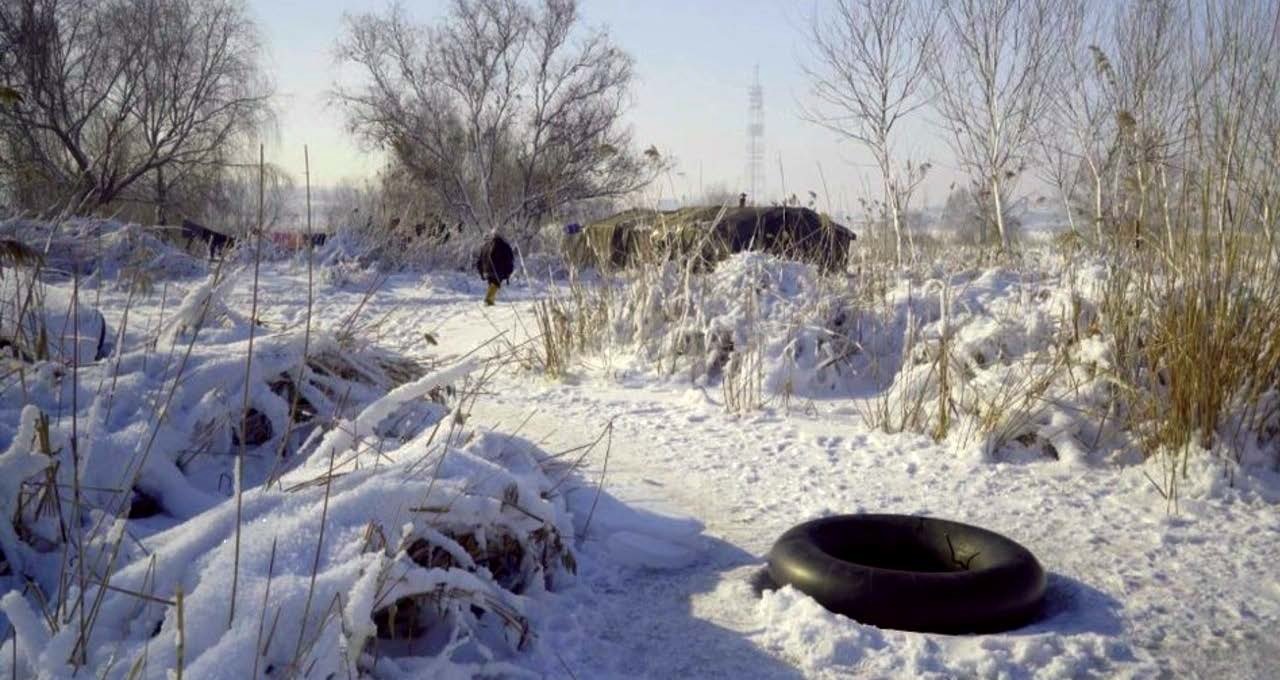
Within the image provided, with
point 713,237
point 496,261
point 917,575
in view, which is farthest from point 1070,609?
point 496,261

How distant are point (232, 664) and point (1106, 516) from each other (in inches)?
127

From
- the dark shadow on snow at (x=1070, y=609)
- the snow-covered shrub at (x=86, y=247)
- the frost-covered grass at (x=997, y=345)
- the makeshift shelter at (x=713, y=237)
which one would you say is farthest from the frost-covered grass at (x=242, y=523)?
the makeshift shelter at (x=713, y=237)

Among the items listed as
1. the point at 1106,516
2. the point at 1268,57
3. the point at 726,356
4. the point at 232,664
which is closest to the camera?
the point at 232,664

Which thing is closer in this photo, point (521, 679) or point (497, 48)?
point (521, 679)

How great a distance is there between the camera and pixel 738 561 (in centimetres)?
331

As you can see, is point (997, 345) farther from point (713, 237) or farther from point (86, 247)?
point (86, 247)

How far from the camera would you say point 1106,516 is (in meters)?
3.68

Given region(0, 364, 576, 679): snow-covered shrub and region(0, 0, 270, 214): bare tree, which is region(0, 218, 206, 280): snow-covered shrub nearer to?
region(0, 364, 576, 679): snow-covered shrub

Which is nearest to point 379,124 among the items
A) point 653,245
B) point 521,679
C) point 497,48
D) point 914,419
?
point 497,48

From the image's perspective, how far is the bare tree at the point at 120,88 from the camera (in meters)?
18.9

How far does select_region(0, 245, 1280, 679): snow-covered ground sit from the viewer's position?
204 cm

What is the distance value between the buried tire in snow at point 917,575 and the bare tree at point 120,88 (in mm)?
18587

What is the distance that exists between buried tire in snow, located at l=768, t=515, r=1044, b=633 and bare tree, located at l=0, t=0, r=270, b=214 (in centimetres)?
1859

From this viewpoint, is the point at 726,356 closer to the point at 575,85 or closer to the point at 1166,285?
the point at 1166,285
